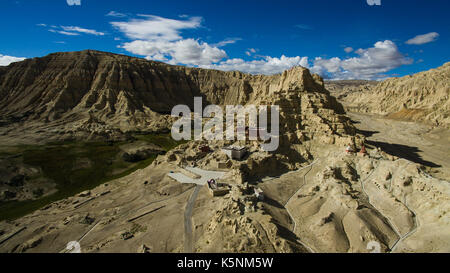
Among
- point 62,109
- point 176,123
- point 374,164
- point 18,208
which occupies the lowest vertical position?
point 18,208

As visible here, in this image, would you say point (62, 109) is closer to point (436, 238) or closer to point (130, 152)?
point (130, 152)

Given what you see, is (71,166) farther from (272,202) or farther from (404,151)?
(404,151)

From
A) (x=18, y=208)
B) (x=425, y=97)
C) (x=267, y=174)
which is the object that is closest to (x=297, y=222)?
(x=267, y=174)

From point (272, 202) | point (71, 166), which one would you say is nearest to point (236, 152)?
point (272, 202)

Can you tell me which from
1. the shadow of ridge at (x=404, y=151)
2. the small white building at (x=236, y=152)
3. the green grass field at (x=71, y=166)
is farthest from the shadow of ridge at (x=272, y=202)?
the shadow of ridge at (x=404, y=151)

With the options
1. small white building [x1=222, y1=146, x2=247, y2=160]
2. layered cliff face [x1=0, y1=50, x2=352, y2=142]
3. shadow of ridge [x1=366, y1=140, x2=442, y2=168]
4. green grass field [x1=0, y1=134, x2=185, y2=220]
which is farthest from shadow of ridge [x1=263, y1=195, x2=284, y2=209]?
layered cliff face [x1=0, y1=50, x2=352, y2=142]

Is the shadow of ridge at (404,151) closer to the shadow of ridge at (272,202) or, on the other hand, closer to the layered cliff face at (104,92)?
the layered cliff face at (104,92)
